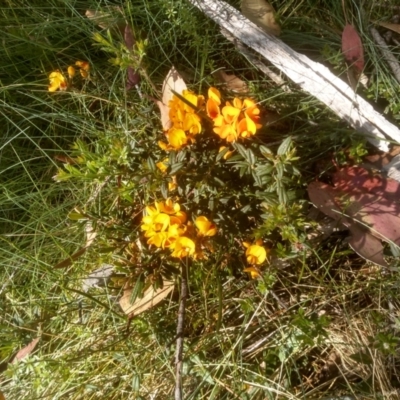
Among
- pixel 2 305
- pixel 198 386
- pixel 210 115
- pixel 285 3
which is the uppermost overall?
pixel 285 3

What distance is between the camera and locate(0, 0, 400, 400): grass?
5.41 feet

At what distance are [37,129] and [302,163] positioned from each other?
0.99 metres

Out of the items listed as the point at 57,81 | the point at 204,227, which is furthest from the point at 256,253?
the point at 57,81

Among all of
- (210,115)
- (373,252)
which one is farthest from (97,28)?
(373,252)

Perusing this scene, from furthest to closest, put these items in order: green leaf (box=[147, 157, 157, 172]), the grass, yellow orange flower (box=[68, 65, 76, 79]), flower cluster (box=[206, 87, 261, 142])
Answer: yellow orange flower (box=[68, 65, 76, 79]) < the grass < green leaf (box=[147, 157, 157, 172]) < flower cluster (box=[206, 87, 261, 142])

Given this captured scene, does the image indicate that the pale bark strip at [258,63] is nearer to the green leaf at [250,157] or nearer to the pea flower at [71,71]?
the green leaf at [250,157]

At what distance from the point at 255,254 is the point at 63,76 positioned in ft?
2.91

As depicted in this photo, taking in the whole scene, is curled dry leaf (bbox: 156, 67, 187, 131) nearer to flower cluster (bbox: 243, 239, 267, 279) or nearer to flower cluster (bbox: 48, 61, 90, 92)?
flower cluster (bbox: 48, 61, 90, 92)

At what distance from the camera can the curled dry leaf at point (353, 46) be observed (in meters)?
1.70

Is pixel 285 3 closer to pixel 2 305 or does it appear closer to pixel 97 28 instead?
pixel 97 28

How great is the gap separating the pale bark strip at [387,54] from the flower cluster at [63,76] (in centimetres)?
97

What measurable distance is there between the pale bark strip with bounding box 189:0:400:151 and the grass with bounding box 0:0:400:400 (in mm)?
56

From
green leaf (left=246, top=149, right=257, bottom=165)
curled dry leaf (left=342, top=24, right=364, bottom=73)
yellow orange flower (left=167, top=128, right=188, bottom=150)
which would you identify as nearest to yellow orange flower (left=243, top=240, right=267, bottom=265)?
green leaf (left=246, top=149, right=257, bottom=165)

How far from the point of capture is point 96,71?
1.98 m
